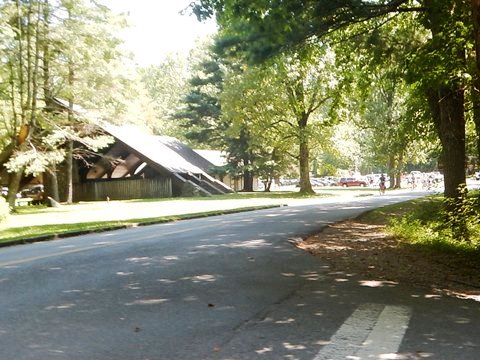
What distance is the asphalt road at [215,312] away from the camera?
4.66 metres

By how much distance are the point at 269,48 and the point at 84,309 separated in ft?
20.2

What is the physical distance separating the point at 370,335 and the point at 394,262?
16.1ft

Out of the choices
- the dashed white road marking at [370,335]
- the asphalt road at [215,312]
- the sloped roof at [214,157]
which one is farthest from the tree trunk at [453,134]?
the sloped roof at [214,157]

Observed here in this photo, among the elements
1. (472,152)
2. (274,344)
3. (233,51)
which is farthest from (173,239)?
(472,152)

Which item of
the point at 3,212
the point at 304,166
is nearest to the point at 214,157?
the point at 304,166

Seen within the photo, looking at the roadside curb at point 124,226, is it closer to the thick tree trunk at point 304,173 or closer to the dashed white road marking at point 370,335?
the dashed white road marking at point 370,335

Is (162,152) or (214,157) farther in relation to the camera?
(214,157)

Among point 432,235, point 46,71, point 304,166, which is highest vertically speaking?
point 46,71

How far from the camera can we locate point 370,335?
5.07 metres

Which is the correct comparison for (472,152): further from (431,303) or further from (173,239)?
(431,303)

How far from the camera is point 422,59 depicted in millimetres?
10719

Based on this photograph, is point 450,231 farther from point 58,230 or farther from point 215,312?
point 58,230

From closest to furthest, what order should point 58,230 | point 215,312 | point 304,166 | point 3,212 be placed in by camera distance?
point 215,312, point 58,230, point 3,212, point 304,166

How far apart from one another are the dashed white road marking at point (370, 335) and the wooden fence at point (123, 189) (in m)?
36.9
